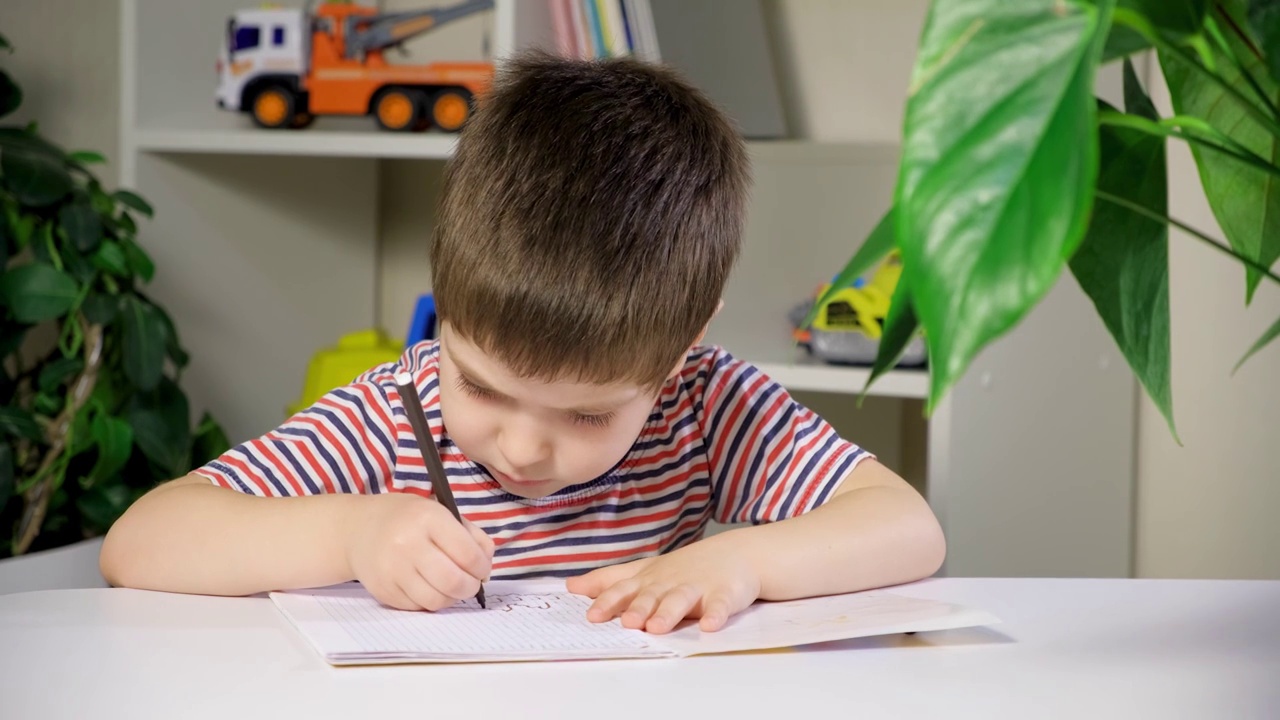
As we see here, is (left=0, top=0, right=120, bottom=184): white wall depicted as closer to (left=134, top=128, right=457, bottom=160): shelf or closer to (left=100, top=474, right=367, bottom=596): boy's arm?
(left=134, top=128, right=457, bottom=160): shelf

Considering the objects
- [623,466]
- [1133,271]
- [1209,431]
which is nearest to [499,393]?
[623,466]

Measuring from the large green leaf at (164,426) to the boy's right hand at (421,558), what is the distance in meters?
0.83

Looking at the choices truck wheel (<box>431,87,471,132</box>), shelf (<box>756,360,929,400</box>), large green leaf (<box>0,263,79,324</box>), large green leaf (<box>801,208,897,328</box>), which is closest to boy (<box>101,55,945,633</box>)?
large green leaf (<box>801,208,897,328</box>)

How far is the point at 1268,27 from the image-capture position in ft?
1.52

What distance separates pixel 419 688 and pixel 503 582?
0.26 meters

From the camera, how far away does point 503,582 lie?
82 centimetres

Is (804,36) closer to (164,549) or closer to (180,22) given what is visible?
(180,22)

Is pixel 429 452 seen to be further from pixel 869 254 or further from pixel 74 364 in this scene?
pixel 74 364

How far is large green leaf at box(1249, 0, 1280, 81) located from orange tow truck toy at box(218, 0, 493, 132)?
4.05 ft

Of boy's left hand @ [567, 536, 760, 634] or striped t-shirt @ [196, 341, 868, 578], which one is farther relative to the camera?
striped t-shirt @ [196, 341, 868, 578]

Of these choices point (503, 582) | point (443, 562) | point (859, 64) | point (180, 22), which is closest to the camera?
point (443, 562)

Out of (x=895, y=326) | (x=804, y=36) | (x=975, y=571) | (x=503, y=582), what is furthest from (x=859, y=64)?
(x=895, y=326)

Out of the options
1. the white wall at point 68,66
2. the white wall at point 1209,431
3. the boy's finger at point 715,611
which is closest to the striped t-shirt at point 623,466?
the boy's finger at point 715,611

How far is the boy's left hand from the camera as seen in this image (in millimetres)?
687
